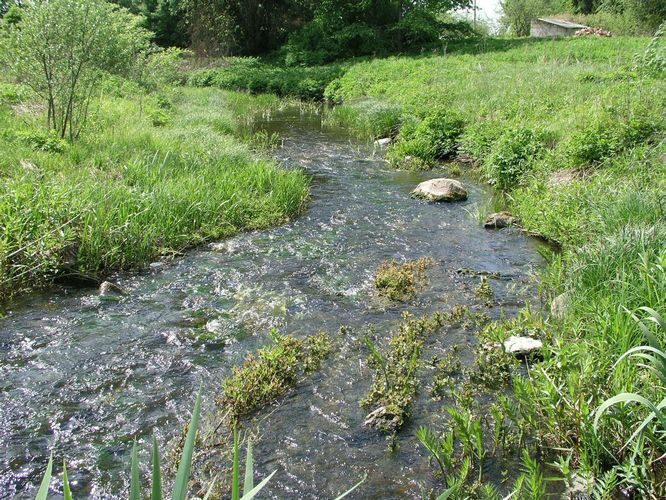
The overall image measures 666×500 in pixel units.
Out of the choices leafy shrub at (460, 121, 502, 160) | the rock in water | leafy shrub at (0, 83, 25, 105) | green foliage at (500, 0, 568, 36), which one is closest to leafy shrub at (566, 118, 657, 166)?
the rock in water

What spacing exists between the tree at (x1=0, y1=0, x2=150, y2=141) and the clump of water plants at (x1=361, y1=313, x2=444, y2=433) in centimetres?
831

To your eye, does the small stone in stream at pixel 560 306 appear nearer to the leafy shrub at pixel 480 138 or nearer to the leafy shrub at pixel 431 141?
the leafy shrub at pixel 480 138

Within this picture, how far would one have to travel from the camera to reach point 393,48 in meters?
33.1

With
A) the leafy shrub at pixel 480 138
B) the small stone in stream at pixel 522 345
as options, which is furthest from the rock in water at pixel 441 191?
the small stone in stream at pixel 522 345

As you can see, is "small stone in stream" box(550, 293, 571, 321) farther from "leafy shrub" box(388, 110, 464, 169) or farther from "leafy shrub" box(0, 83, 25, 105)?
"leafy shrub" box(0, 83, 25, 105)

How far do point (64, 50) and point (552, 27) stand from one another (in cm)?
4320

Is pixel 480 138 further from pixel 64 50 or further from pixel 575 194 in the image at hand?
pixel 64 50

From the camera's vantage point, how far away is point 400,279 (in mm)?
6691

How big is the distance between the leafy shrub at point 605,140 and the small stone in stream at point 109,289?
26.6 feet

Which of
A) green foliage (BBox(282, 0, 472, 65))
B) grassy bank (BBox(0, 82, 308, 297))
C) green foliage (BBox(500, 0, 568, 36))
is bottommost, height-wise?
grassy bank (BBox(0, 82, 308, 297))

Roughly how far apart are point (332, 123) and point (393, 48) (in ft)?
54.6

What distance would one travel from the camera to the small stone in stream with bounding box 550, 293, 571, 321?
5.33m

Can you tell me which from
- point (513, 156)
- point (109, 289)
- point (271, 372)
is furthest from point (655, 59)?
point (109, 289)

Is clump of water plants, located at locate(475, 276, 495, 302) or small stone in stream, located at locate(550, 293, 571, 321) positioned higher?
small stone in stream, located at locate(550, 293, 571, 321)
